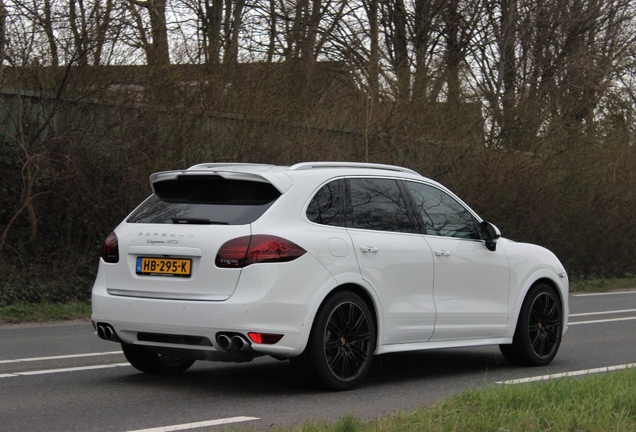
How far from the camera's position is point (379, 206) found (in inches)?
326

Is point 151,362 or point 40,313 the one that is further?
point 40,313

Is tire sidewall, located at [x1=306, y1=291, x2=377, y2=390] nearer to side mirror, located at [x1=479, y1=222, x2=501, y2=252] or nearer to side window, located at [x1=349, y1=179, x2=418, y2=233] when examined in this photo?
side window, located at [x1=349, y1=179, x2=418, y2=233]

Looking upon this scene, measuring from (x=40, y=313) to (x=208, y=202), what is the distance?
684 centimetres

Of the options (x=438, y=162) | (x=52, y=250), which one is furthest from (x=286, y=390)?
(x=438, y=162)

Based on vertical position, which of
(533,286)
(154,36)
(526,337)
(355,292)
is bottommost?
(526,337)

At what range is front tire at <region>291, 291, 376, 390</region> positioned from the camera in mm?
7297

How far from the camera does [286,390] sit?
7656mm

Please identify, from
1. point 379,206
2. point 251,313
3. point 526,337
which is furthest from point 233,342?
point 526,337

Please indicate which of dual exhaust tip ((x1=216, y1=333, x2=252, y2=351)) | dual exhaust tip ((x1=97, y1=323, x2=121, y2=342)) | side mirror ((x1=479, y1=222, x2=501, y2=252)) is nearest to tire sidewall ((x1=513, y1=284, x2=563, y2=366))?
side mirror ((x1=479, y1=222, x2=501, y2=252))

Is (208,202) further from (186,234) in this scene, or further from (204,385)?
(204,385)

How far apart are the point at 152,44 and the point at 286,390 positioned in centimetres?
1031

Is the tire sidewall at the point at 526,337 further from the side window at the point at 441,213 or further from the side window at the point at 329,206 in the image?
the side window at the point at 329,206

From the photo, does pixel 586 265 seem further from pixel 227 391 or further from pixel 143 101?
pixel 227 391

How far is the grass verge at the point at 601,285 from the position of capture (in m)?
23.1
